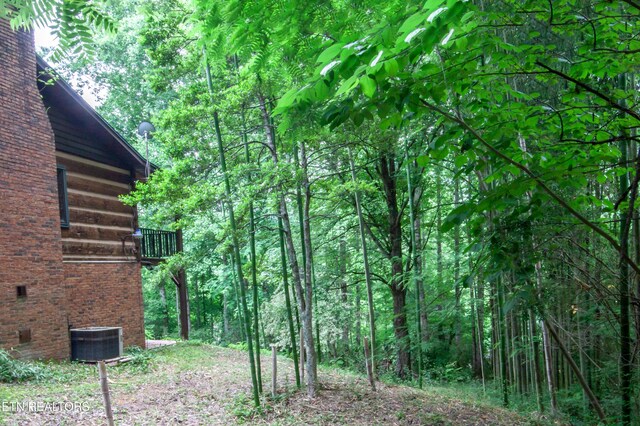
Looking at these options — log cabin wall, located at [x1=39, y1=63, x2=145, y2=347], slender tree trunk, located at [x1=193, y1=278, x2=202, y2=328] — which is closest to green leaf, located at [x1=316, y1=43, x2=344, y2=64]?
log cabin wall, located at [x1=39, y1=63, x2=145, y2=347]

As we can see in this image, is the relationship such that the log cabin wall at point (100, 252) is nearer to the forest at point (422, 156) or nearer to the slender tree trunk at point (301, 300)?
the forest at point (422, 156)

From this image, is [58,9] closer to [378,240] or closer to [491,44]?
[491,44]

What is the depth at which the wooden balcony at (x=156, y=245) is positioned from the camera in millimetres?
12906

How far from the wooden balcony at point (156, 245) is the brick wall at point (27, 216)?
3.77 metres

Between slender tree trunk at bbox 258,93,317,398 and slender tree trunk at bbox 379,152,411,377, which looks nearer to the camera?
slender tree trunk at bbox 258,93,317,398

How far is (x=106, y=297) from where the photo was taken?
1077 centimetres

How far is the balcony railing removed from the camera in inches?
511

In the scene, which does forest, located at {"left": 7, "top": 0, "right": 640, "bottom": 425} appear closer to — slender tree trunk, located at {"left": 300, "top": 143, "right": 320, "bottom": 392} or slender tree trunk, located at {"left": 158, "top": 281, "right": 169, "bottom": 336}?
slender tree trunk, located at {"left": 300, "top": 143, "right": 320, "bottom": 392}

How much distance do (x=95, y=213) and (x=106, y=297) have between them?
190 centimetres

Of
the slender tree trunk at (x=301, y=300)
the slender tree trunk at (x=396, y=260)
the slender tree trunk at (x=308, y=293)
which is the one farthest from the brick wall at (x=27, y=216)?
the slender tree trunk at (x=396, y=260)

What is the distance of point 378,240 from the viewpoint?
11.5 metres

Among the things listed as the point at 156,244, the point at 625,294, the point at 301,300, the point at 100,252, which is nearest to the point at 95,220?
the point at 100,252

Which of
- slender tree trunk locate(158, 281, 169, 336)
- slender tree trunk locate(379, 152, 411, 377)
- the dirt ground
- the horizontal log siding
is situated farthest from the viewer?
slender tree trunk locate(158, 281, 169, 336)

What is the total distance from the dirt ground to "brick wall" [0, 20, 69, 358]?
100 cm
